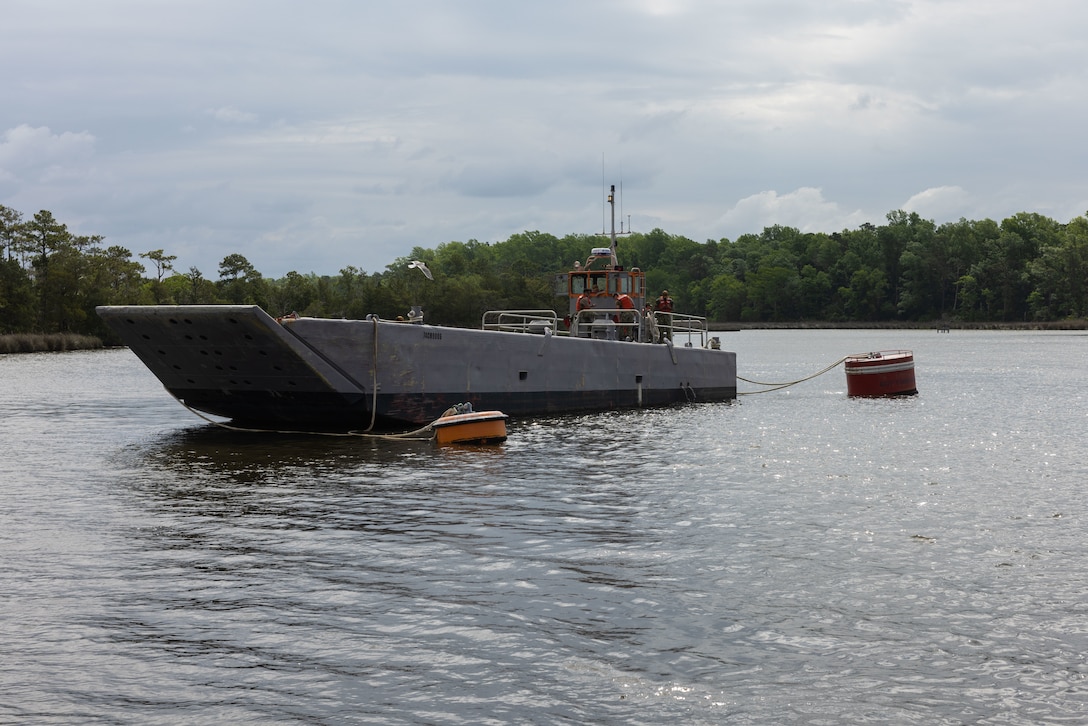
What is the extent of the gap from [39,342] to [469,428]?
8363 centimetres

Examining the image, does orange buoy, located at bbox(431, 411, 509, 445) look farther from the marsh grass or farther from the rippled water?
the marsh grass

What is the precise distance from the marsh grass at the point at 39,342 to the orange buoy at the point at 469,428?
81220mm

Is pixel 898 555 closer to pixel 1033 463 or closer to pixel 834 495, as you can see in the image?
pixel 834 495

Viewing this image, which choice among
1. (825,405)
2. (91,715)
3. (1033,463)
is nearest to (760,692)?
(91,715)

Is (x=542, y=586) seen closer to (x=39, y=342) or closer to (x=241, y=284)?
(x=39, y=342)

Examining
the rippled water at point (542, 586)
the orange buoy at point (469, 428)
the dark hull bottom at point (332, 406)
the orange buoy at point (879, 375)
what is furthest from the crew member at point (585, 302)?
the rippled water at point (542, 586)

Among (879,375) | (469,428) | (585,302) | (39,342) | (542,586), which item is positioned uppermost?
(585,302)

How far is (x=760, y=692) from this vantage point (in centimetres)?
785

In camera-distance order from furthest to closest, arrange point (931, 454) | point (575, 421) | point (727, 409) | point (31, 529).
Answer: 1. point (727, 409)
2. point (575, 421)
3. point (931, 454)
4. point (31, 529)

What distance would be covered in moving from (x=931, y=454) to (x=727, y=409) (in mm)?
12030

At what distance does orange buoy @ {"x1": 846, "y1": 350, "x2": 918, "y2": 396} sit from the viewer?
3875cm

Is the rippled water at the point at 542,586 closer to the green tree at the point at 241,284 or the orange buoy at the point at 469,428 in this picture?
the orange buoy at the point at 469,428

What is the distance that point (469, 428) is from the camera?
914 inches

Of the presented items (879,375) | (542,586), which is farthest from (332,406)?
(879,375)
